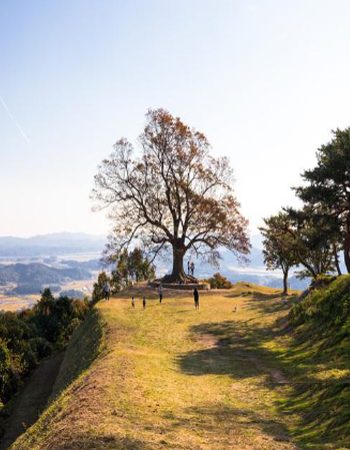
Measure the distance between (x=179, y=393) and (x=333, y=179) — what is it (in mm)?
21518

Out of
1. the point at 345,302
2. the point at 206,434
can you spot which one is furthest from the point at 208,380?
the point at 345,302

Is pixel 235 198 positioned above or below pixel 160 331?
above

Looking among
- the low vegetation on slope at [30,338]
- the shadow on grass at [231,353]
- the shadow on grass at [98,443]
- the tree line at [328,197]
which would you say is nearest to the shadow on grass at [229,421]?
the shadow on grass at [98,443]

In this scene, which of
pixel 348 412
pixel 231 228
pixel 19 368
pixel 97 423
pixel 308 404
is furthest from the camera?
pixel 231 228

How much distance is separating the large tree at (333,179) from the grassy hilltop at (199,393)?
8706mm

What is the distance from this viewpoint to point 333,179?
1195 inches

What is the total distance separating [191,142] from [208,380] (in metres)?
42.4

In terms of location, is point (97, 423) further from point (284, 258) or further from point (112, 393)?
point (284, 258)

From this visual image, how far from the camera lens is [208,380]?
18.5m

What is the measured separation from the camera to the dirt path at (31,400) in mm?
29013

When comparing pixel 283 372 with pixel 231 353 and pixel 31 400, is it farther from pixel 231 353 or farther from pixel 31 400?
pixel 31 400

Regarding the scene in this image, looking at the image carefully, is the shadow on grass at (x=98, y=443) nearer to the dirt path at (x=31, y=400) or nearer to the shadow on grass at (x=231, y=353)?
the shadow on grass at (x=231, y=353)

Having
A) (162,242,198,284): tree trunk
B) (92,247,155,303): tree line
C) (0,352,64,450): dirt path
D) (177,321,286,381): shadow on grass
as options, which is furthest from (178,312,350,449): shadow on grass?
(92,247,155,303): tree line

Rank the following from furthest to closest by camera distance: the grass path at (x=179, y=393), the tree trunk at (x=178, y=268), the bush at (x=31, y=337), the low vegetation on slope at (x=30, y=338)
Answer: the tree trunk at (x=178, y=268), the bush at (x=31, y=337), the low vegetation on slope at (x=30, y=338), the grass path at (x=179, y=393)
